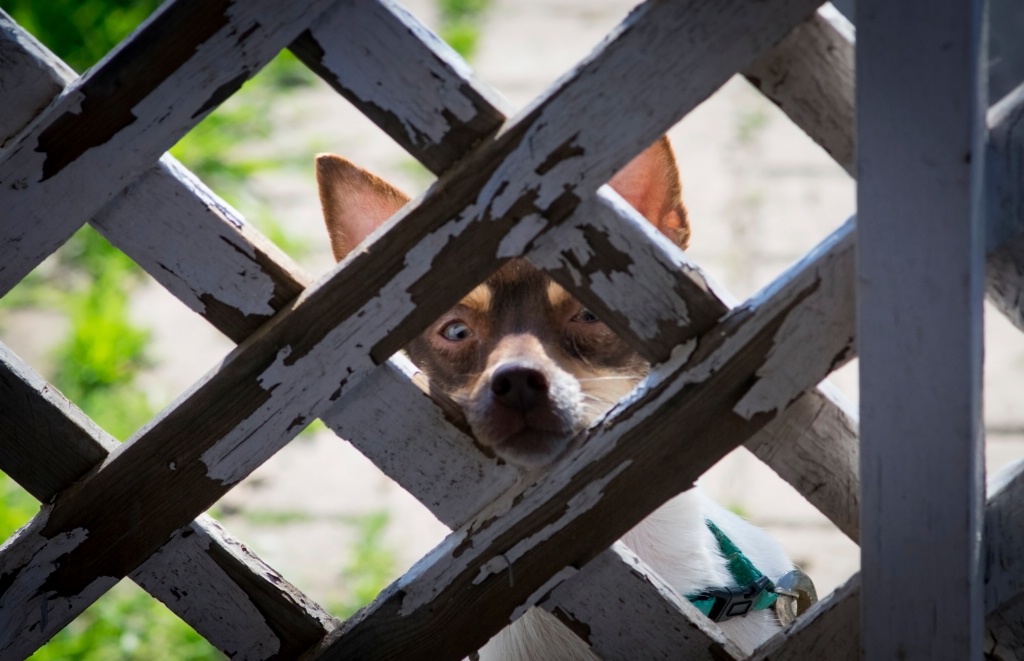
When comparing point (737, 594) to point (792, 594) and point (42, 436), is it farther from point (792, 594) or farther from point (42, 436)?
point (42, 436)

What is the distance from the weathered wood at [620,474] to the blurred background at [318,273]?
1026mm

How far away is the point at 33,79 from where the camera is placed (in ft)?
4.50

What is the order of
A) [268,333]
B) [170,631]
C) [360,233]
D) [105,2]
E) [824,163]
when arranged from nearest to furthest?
[268,333]
[360,233]
[170,631]
[824,163]
[105,2]

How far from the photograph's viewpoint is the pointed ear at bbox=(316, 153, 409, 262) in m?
2.22

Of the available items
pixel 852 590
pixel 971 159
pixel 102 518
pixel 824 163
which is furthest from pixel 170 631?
pixel 824 163

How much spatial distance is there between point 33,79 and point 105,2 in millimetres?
4645

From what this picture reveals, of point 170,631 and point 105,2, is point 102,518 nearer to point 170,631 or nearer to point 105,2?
point 170,631

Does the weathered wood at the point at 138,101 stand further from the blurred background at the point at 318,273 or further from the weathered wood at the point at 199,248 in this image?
the blurred background at the point at 318,273

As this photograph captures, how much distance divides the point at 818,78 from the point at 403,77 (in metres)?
0.49

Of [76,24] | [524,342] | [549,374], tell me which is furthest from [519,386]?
[76,24]

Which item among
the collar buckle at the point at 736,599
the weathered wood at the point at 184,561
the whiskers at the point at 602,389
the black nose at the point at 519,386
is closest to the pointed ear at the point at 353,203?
the black nose at the point at 519,386

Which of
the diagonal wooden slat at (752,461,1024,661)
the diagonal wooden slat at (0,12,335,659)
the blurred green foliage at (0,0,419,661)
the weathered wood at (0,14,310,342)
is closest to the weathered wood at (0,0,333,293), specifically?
the weathered wood at (0,14,310,342)

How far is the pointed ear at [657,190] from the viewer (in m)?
2.11

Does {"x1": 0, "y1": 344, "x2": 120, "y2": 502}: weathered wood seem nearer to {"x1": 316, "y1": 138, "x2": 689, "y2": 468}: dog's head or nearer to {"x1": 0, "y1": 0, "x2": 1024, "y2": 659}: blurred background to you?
{"x1": 316, "y1": 138, "x2": 689, "y2": 468}: dog's head
